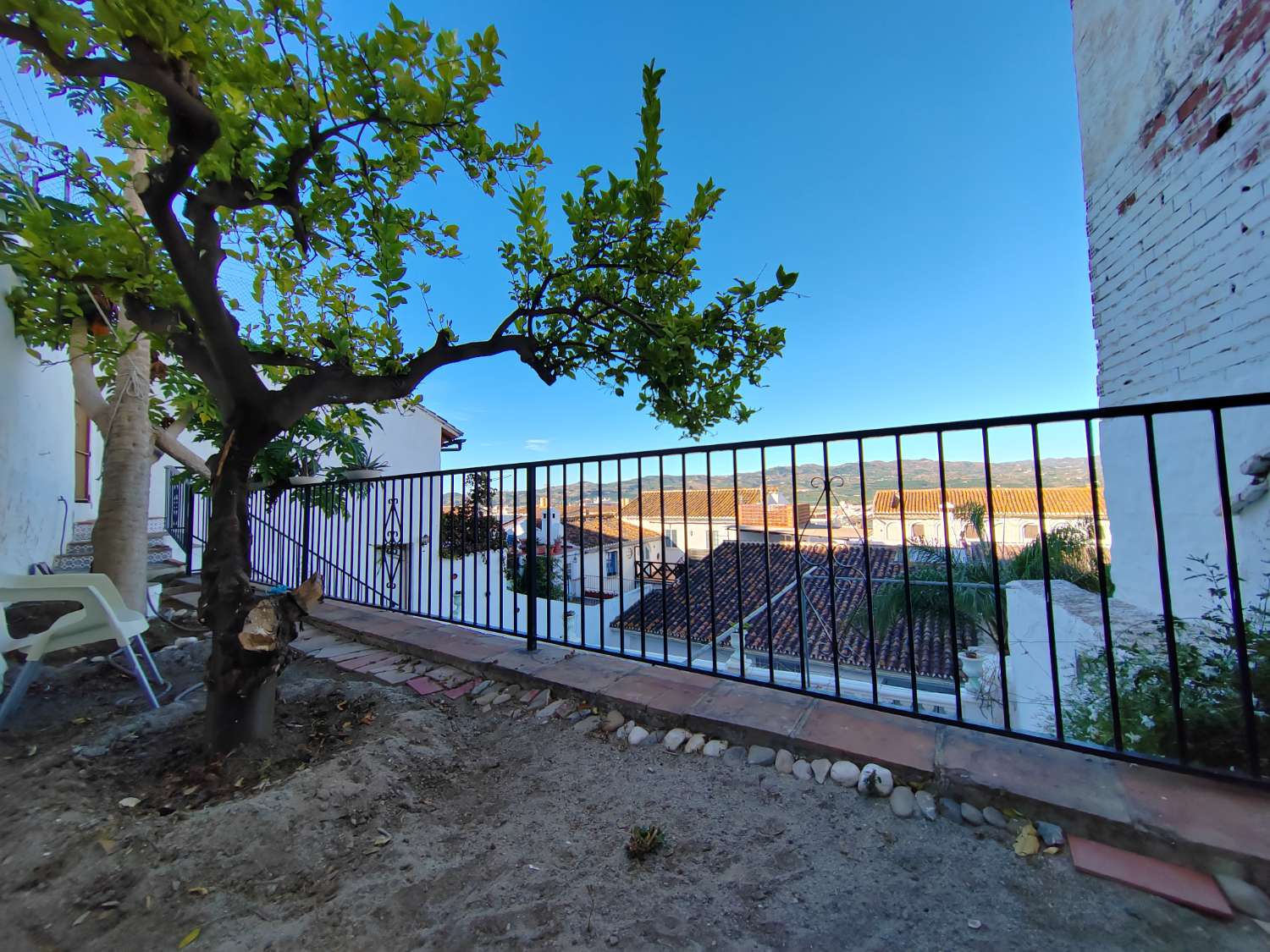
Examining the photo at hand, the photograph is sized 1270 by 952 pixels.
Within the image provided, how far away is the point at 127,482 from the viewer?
3.45 meters

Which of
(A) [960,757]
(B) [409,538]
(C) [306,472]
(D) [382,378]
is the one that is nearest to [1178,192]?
(A) [960,757]

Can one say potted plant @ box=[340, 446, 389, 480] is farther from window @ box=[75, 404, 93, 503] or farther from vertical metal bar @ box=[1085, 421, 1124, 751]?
window @ box=[75, 404, 93, 503]

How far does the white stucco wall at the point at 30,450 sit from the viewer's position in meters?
3.52

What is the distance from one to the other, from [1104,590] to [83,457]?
10.8m

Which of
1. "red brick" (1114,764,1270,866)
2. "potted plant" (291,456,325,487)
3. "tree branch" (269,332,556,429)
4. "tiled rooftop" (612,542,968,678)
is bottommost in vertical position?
"tiled rooftop" (612,542,968,678)

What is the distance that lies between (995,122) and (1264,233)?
4.78 m

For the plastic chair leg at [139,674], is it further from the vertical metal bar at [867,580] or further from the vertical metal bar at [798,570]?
the vertical metal bar at [867,580]

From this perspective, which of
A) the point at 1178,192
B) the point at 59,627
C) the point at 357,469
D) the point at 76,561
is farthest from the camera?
the point at 76,561

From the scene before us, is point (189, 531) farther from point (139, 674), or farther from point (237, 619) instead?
point (237, 619)

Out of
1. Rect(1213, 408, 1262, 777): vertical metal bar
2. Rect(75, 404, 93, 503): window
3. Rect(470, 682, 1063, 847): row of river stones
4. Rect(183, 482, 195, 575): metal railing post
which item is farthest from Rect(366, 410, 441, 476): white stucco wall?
Rect(1213, 408, 1262, 777): vertical metal bar

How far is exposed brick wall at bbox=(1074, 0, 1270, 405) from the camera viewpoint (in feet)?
7.25

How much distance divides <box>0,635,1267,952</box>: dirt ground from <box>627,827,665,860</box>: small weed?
3 cm

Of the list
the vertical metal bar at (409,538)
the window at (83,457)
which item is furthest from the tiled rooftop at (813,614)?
the window at (83,457)

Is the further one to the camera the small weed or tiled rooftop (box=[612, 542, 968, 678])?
tiled rooftop (box=[612, 542, 968, 678])
